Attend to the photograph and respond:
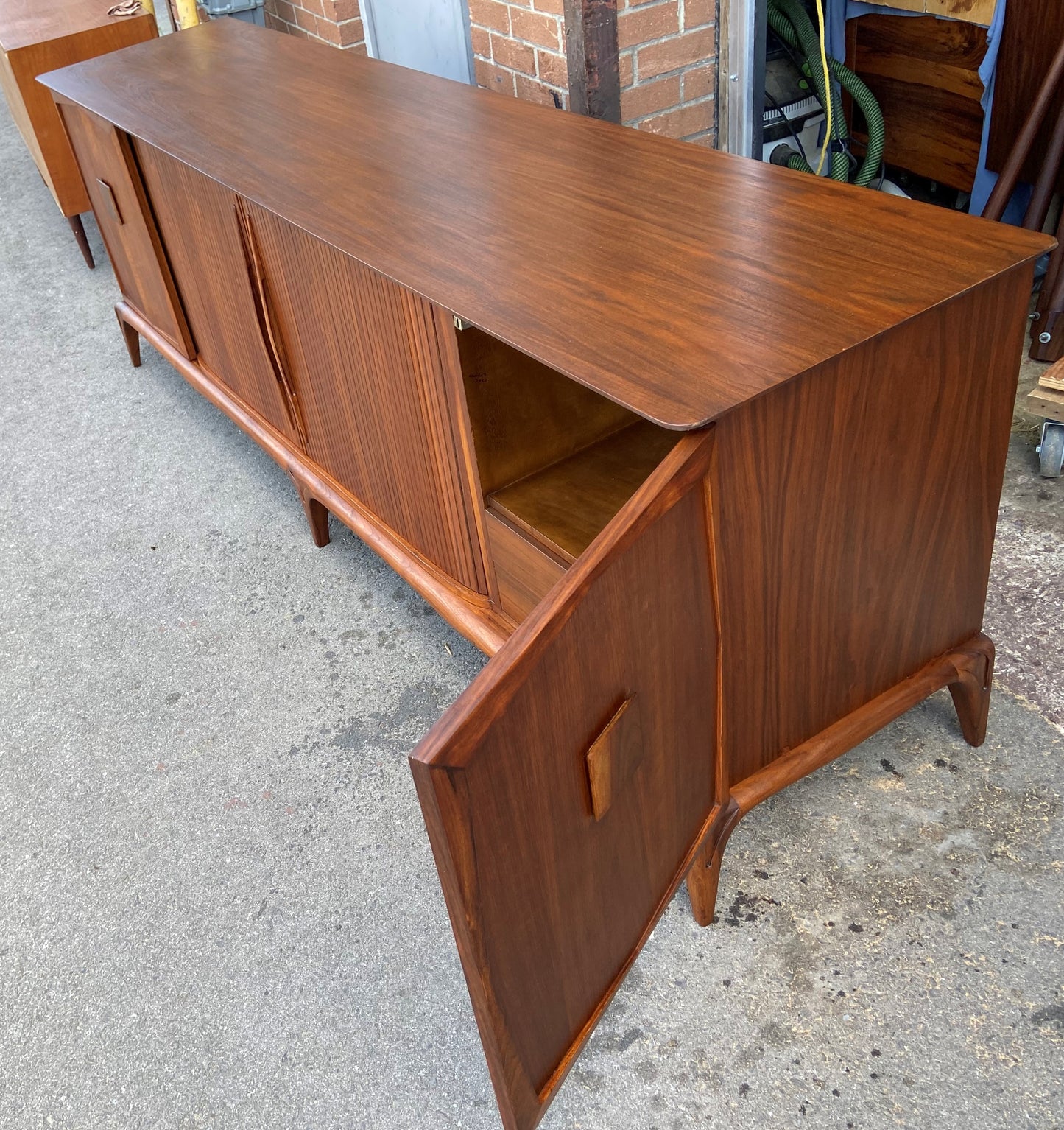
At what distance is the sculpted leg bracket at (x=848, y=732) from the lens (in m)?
1.26

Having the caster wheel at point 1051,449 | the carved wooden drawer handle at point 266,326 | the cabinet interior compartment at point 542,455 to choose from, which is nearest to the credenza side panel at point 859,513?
the cabinet interior compartment at point 542,455

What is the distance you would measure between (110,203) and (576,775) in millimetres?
1908

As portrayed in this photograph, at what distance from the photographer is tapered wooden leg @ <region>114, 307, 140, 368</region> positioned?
276cm

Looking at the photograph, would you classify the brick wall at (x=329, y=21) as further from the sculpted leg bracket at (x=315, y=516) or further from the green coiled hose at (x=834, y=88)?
the sculpted leg bracket at (x=315, y=516)

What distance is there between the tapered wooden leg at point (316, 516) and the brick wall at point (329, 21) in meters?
1.46

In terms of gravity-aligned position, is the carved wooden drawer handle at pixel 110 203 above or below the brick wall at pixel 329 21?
below

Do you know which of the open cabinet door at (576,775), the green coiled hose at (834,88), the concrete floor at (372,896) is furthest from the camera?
the green coiled hose at (834,88)

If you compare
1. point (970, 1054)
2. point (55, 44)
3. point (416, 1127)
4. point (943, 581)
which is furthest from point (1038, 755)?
point (55, 44)

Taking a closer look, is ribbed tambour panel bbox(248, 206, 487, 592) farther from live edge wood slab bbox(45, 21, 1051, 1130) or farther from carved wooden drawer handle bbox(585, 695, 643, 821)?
carved wooden drawer handle bbox(585, 695, 643, 821)

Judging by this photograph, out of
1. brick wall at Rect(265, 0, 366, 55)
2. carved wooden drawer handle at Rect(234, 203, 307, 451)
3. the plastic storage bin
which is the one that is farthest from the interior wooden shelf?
the plastic storage bin

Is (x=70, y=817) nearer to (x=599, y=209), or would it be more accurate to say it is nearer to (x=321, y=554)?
(x=321, y=554)

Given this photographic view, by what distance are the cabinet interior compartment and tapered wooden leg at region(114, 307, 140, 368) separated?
167 centimetres

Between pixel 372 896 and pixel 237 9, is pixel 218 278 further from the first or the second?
pixel 237 9

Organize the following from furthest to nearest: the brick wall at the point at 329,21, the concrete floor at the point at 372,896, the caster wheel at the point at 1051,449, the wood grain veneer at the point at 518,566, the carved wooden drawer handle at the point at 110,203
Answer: the brick wall at the point at 329,21 < the carved wooden drawer handle at the point at 110,203 < the caster wheel at the point at 1051,449 < the wood grain veneer at the point at 518,566 < the concrete floor at the point at 372,896
